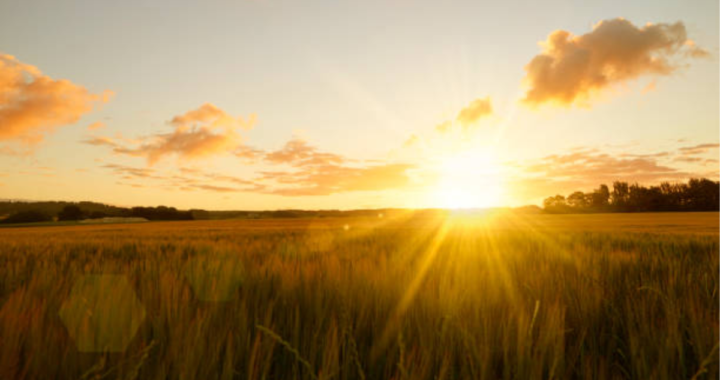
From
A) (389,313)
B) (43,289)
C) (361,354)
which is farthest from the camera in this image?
(43,289)

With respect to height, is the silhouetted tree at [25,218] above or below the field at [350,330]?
above

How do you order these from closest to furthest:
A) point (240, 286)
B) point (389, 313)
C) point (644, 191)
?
point (389, 313), point (240, 286), point (644, 191)

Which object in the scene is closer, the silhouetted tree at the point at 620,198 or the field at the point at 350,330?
the field at the point at 350,330

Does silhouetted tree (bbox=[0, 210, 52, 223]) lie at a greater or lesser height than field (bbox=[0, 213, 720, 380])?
greater

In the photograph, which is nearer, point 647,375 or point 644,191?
point 647,375

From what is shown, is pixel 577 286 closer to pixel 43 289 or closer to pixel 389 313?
pixel 389 313

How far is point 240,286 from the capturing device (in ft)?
8.16

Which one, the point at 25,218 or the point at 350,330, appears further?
the point at 25,218

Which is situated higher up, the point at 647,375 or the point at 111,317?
the point at 111,317

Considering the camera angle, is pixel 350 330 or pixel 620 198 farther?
pixel 620 198

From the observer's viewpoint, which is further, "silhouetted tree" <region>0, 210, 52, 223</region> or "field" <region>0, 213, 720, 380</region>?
"silhouetted tree" <region>0, 210, 52, 223</region>

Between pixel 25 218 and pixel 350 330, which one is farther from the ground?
pixel 25 218

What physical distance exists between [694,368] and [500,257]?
2803 millimetres

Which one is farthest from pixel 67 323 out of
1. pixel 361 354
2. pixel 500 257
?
pixel 500 257
